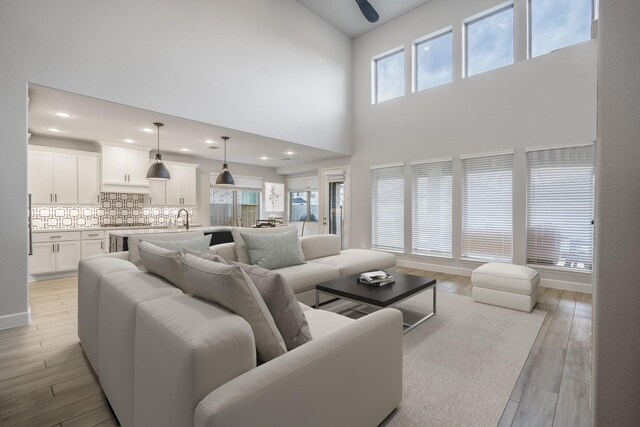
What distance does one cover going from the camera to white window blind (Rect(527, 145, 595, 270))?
4.12m

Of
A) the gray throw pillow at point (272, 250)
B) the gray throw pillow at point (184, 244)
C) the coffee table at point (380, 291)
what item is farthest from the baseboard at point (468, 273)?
the gray throw pillow at point (184, 244)

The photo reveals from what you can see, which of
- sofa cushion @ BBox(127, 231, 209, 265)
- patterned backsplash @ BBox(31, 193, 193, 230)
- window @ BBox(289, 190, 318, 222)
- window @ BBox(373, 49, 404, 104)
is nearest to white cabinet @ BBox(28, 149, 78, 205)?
patterned backsplash @ BBox(31, 193, 193, 230)

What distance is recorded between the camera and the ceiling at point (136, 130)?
3.62 meters

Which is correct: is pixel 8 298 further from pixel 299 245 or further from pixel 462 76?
pixel 462 76

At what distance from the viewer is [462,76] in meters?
5.30

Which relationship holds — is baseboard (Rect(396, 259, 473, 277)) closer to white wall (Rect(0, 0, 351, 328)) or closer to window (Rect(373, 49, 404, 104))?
white wall (Rect(0, 0, 351, 328))

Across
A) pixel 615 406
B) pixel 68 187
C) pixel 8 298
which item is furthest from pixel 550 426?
pixel 68 187

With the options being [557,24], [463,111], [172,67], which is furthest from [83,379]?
[557,24]

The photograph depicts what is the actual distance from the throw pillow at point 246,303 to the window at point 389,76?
242 inches

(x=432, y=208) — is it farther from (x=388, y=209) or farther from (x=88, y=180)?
(x=88, y=180)

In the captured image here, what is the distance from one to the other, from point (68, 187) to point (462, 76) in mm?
7440

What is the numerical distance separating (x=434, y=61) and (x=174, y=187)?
20.3 feet

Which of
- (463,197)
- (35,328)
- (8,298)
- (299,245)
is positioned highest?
(463,197)

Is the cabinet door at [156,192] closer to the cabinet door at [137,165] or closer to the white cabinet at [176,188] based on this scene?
the white cabinet at [176,188]
